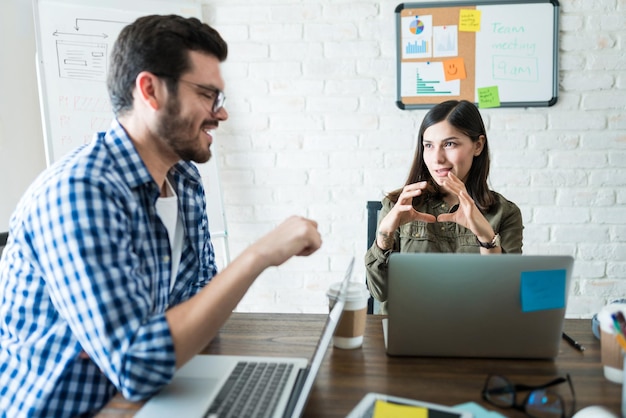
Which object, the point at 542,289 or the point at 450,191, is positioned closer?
the point at 542,289

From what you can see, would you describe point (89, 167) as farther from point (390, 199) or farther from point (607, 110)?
point (607, 110)

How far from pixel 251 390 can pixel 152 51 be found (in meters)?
0.67

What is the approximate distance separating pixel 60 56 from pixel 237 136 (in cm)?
76

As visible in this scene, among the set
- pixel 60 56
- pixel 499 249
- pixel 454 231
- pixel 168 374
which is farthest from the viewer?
pixel 60 56

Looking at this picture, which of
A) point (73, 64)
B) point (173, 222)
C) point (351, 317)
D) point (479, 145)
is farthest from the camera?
point (73, 64)

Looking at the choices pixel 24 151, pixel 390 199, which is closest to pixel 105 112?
pixel 24 151

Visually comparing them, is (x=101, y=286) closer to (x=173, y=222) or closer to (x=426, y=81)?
(x=173, y=222)

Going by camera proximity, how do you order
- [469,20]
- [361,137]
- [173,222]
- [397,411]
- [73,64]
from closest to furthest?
[397,411] → [173,222] → [73,64] → [469,20] → [361,137]

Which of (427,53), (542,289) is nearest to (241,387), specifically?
(542,289)

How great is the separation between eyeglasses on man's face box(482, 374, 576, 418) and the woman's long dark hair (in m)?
0.90

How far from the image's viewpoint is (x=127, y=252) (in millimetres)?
893

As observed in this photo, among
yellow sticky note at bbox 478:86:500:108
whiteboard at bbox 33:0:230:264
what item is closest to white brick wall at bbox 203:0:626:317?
yellow sticky note at bbox 478:86:500:108

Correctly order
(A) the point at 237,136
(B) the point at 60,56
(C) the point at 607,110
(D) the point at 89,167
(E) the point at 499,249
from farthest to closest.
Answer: (A) the point at 237,136 → (C) the point at 607,110 → (B) the point at 60,56 → (E) the point at 499,249 → (D) the point at 89,167

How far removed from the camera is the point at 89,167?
0.94m
